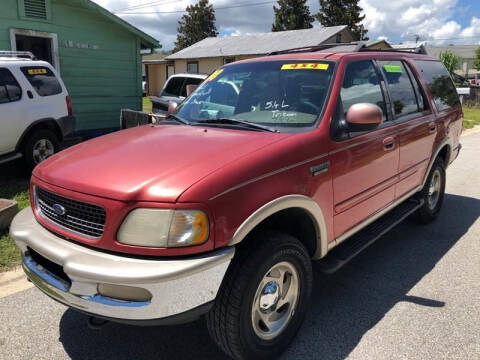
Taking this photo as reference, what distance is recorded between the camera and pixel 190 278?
2.17m

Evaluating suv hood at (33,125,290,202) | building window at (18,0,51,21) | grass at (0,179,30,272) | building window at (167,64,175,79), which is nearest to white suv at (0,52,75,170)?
grass at (0,179,30,272)

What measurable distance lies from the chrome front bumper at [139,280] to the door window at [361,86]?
5.71 ft

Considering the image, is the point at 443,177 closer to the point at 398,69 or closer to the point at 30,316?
the point at 398,69

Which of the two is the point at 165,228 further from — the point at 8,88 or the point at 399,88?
the point at 8,88

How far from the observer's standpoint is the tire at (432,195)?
5035mm

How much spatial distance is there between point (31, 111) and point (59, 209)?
17.1 feet

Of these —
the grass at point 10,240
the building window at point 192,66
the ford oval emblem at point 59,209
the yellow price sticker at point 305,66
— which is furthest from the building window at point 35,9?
the building window at point 192,66

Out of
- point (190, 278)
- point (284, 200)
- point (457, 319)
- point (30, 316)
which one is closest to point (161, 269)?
point (190, 278)

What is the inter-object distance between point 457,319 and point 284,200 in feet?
5.80

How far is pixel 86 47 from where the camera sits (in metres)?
11.2

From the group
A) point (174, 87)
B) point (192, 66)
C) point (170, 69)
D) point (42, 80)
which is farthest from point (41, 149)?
point (170, 69)

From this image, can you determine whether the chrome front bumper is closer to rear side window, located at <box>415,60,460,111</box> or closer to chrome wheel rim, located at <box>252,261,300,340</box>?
chrome wheel rim, located at <box>252,261,300,340</box>

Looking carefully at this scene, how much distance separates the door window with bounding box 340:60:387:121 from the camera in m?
3.41

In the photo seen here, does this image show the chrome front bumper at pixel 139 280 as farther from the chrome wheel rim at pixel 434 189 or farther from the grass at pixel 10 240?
the chrome wheel rim at pixel 434 189
